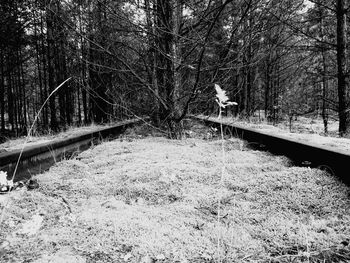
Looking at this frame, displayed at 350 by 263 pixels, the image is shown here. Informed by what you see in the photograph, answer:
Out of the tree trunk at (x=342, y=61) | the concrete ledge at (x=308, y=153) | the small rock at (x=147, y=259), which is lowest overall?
the small rock at (x=147, y=259)

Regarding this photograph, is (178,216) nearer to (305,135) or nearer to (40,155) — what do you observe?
(40,155)

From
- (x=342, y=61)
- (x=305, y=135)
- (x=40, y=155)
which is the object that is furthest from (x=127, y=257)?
(x=342, y=61)

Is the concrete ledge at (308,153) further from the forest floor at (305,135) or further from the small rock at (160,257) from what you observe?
the small rock at (160,257)

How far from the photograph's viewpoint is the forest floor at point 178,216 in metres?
1.15

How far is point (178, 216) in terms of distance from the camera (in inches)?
60.6

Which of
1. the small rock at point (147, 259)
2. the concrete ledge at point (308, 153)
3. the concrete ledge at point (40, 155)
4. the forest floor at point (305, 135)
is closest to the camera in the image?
the small rock at point (147, 259)

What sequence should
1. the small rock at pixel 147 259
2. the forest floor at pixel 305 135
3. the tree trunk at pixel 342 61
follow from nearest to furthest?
1. the small rock at pixel 147 259
2. the forest floor at pixel 305 135
3. the tree trunk at pixel 342 61

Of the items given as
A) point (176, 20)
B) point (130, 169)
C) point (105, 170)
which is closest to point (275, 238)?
point (130, 169)

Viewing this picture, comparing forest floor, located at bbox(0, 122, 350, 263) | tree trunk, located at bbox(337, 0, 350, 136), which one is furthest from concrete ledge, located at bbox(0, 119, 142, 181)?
tree trunk, located at bbox(337, 0, 350, 136)

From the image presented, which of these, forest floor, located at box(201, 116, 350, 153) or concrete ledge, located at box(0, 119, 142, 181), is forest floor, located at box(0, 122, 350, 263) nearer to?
concrete ledge, located at box(0, 119, 142, 181)

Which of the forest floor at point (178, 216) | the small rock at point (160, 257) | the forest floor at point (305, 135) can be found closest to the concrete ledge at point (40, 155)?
the forest floor at point (178, 216)

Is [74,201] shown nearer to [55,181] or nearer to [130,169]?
[55,181]

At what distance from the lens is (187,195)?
6.15 feet

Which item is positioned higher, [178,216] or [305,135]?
[305,135]
